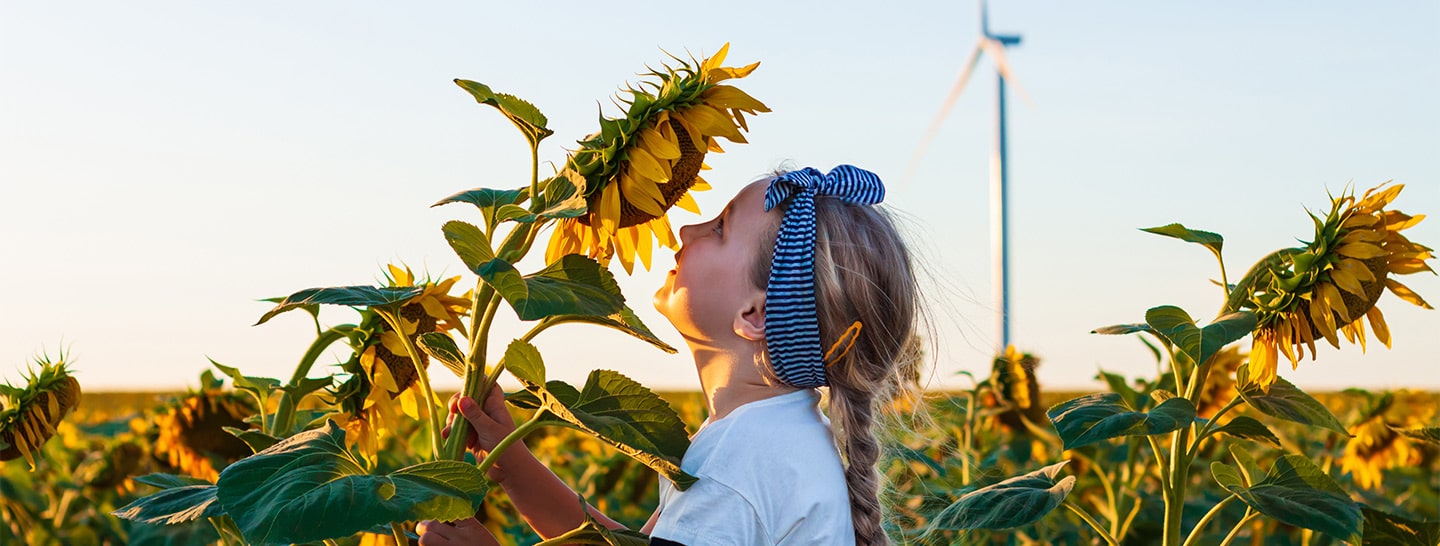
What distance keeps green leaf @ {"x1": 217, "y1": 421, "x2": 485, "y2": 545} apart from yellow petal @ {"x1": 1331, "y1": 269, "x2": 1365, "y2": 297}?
1437 mm

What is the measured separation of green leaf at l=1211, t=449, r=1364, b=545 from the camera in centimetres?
217

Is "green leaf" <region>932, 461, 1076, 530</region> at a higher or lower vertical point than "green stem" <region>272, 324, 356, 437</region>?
lower

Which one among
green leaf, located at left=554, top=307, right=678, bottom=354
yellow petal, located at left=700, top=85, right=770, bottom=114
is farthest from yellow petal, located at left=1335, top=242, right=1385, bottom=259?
green leaf, located at left=554, top=307, right=678, bottom=354

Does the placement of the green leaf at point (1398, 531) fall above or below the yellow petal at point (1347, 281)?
below

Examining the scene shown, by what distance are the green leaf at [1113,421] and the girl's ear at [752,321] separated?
1.66 feet

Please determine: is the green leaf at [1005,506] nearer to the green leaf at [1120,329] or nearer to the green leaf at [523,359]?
the green leaf at [1120,329]

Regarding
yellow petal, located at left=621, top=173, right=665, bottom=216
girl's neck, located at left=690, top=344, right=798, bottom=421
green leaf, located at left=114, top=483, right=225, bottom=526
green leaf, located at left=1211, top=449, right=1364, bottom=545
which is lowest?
green leaf, located at left=1211, top=449, right=1364, bottom=545

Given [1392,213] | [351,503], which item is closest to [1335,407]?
[1392,213]

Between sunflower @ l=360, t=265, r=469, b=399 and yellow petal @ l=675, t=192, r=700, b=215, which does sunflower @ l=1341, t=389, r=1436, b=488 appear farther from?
sunflower @ l=360, t=265, r=469, b=399

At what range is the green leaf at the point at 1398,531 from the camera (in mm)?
2441

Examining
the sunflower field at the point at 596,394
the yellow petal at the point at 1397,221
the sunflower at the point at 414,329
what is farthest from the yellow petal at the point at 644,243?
the yellow petal at the point at 1397,221

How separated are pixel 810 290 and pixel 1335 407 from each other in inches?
325

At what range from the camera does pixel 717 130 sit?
5.78 ft

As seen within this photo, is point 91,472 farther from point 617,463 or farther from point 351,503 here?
point 351,503
